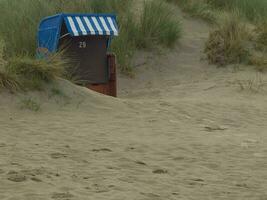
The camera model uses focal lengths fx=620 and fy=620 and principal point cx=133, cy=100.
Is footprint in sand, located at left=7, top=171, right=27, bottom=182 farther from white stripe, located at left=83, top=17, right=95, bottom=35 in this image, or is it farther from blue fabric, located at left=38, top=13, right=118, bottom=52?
white stripe, located at left=83, top=17, right=95, bottom=35

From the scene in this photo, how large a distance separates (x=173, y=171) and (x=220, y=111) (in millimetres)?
3121

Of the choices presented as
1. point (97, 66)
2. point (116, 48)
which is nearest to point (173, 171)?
point (97, 66)

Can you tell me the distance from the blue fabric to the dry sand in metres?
1.17

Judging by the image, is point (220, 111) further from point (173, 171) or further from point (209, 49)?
point (209, 49)

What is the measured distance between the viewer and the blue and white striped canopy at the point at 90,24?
8.19 metres

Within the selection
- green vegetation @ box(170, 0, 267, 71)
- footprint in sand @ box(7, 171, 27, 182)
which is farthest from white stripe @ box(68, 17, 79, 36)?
footprint in sand @ box(7, 171, 27, 182)

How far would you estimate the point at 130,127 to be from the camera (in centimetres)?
611

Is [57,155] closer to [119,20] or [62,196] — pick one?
[62,196]

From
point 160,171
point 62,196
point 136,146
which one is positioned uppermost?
point 62,196

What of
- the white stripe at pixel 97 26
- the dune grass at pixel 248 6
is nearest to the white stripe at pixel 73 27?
the white stripe at pixel 97 26

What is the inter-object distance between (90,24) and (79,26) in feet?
0.63

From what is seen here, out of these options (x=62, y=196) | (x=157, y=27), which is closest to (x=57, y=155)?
(x=62, y=196)

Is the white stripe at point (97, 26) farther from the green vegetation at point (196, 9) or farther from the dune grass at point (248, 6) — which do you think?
the dune grass at point (248, 6)

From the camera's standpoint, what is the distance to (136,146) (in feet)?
17.2
